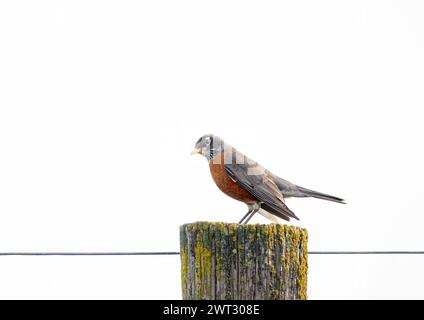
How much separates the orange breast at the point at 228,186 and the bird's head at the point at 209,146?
130 mm

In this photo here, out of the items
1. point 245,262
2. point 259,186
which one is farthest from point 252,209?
point 245,262

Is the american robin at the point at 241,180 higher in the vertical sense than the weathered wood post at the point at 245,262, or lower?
higher

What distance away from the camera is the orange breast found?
575 cm

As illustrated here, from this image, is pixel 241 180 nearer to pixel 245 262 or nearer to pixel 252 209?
pixel 252 209

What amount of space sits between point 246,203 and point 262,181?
0.24 m

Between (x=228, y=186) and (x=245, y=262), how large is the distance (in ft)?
8.05

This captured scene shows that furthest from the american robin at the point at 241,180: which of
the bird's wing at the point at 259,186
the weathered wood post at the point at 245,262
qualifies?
the weathered wood post at the point at 245,262

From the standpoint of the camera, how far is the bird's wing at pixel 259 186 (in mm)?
5668

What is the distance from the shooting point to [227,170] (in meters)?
5.78

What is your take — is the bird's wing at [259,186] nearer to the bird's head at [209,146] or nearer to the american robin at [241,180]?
the american robin at [241,180]

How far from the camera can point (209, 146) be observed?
590cm

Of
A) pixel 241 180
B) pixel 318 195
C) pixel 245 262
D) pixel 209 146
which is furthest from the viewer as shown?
pixel 318 195

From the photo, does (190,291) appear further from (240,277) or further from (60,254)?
(60,254)
